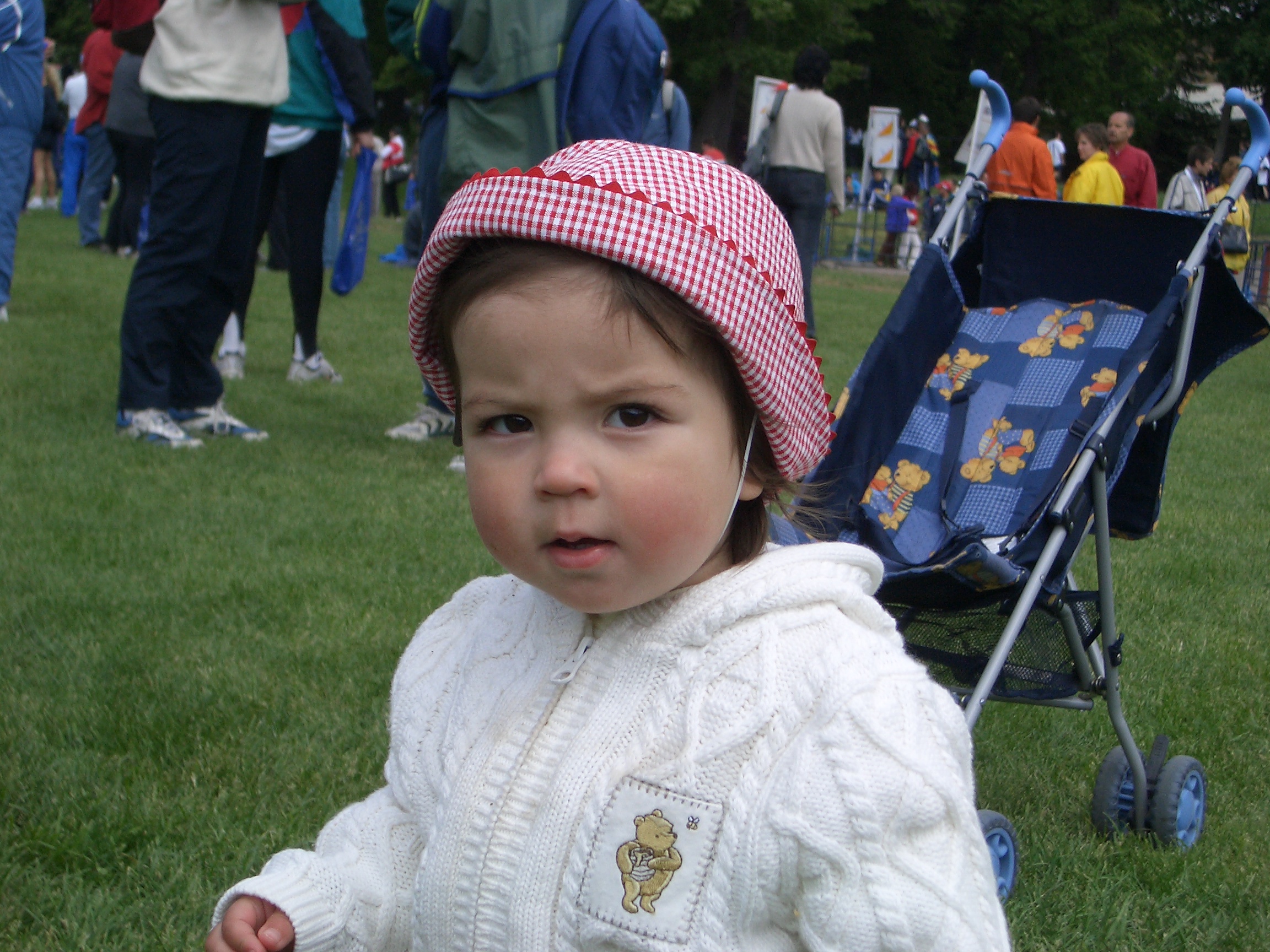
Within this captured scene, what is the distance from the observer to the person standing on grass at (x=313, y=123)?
238 inches

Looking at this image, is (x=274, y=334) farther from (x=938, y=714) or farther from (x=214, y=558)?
(x=938, y=714)

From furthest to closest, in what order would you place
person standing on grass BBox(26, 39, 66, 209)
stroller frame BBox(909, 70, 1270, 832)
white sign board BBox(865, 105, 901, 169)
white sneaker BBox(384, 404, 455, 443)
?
white sign board BBox(865, 105, 901, 169)
person standing on grass BBox(26, 39, 66, 209)
white sneaker BBox(384, 404, 455, 443)
stroller frame BBox(909, 70, 1270, 832)

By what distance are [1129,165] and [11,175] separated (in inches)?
428

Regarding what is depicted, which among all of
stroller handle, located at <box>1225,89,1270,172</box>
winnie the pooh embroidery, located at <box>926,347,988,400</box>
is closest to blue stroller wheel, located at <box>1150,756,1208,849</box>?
winnie the pooh embroidery, located at <box>926,347,988,400</box>

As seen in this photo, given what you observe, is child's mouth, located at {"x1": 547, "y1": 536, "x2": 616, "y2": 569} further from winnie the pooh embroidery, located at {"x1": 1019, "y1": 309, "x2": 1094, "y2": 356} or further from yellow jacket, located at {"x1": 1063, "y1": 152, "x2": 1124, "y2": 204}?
yellow jacket, located at {"x1": 1063, "y1": 152, "x2": 1124, "y2": 204}

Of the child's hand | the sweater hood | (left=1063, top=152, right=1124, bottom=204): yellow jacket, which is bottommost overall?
(left=1063, top=152, right=1124, bottom=204): yellow jacket

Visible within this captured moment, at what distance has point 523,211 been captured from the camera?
1.32 meters

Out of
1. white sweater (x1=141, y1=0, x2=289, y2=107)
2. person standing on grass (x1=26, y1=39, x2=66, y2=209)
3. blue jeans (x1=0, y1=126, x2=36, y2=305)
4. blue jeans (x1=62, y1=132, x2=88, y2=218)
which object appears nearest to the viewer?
white sweater (x1=141, y1=0, x2=289, y2=107)

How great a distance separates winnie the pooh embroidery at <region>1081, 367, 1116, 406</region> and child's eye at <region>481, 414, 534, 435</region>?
222 cm

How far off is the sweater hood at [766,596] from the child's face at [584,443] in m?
0.05

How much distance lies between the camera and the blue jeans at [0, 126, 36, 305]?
20.8ft

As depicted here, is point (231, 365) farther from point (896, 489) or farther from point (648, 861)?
point (648, 861)

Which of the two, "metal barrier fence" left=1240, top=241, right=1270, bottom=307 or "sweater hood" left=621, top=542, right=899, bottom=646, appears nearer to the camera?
"sweater hood" left=621, top=542, right=899, bottom=646

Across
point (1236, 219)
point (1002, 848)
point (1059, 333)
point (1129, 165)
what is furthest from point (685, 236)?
point (1129, 165)
